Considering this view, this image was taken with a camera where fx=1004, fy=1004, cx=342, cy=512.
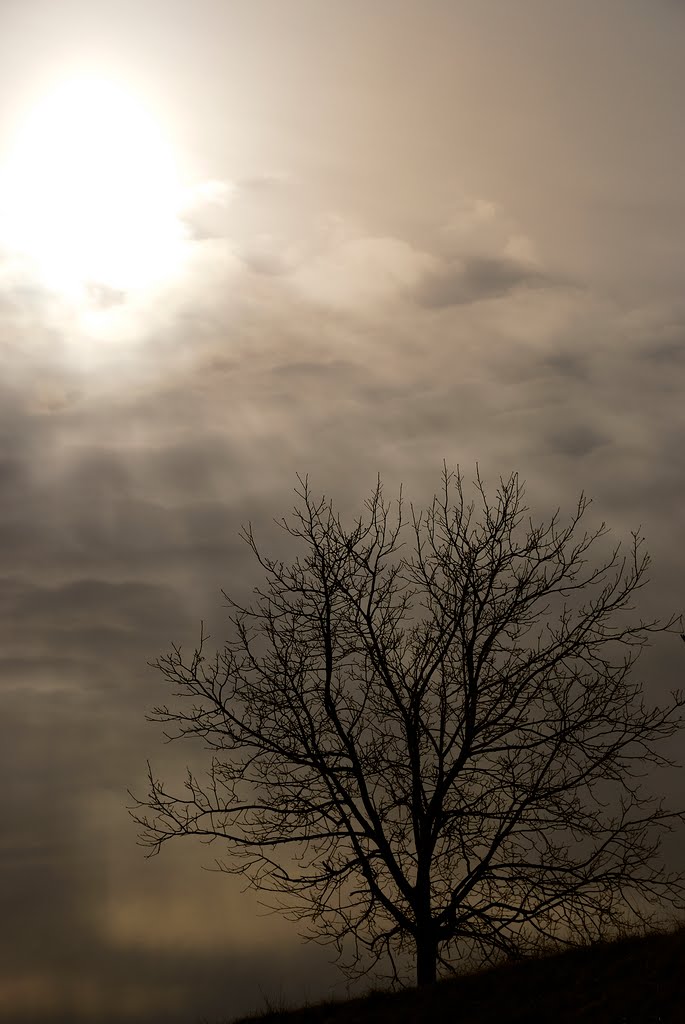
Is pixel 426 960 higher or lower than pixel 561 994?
higher

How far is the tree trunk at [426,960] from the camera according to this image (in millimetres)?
12789

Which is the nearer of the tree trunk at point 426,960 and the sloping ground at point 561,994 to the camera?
the sloping ground at point 561,994

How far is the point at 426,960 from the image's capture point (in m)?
12.9

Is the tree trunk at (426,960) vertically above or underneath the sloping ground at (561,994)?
above

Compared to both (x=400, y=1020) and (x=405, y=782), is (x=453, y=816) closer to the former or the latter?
(x=405, y=782)

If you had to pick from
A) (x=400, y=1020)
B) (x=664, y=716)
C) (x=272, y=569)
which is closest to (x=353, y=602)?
(x=272, y=569)

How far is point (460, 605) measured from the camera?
14.5m

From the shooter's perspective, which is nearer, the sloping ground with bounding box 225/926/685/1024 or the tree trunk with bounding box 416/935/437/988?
the sloping ground with bounding box 225/926/685/1024

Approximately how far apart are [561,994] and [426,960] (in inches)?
105

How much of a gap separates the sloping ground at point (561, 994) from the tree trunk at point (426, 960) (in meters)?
0.41

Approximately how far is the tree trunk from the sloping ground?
0.41 meters

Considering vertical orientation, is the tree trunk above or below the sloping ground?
above

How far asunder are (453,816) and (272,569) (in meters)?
4.46

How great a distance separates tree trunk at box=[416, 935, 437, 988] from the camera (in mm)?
12789
